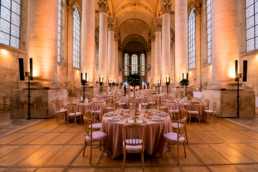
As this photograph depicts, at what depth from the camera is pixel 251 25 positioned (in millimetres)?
11250

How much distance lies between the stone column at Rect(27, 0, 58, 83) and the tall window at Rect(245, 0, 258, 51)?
47.8 ft

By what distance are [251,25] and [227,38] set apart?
6.56 m

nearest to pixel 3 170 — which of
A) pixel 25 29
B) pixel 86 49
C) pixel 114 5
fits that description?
pixel 86 49

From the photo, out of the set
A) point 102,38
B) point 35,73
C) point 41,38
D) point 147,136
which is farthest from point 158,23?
point 147,136

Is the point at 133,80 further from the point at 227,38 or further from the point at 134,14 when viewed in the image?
the point at 134,14

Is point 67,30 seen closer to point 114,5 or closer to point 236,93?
point 114,5

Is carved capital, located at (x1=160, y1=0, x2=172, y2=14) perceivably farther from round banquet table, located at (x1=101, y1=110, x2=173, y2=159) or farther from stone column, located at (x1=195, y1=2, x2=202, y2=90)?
round banquet table, located at (x1=101, y1=110, x2=173, y2=159)

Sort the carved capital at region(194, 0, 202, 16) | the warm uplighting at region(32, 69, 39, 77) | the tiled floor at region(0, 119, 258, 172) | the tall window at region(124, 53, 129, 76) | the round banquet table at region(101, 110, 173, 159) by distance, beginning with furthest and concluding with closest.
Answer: the tall window at region(124, 53, 129, 76), the carved capital at region(194, 0, 202, 16), the warm uplighting at region(32, 69, 39, 77), the round banquet table at region(101, 110, 173, 159), the tiled floor at region(0, 119, 258, 172)

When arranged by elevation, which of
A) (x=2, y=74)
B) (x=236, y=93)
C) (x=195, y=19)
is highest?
(x=195, y=19)

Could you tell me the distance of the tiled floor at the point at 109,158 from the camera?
9.60 ft

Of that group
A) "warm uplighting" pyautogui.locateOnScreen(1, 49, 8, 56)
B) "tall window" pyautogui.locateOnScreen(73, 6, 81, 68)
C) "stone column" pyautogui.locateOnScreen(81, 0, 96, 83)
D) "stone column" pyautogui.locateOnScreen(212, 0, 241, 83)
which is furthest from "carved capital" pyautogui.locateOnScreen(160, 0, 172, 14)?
"warm uplighting" pyautogui.locateOnScreen(1, 49, 8, 56)

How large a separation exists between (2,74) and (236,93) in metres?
14.7

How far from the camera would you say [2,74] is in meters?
9.70

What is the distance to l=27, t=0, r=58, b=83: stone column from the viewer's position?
23.5 ft
